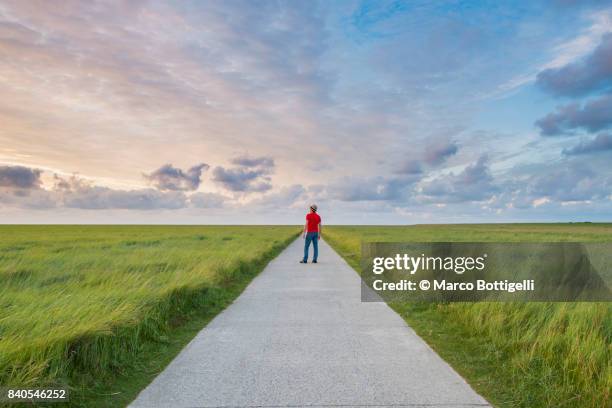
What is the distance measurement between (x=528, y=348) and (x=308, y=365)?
2649 millimetres

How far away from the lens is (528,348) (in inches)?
204

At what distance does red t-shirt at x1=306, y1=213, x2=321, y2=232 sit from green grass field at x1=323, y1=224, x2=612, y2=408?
9.08m

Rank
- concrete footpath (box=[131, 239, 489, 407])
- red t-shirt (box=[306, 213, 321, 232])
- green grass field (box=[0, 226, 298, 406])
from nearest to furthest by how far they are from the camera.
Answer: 1. concrete footpath (box=[131, 239, 489, 407])
2. green grass field (box=[0, 226, 298, 406])
3. red t-shirt (box=[306, 213, 321, 232])

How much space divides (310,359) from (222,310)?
11.7 ft

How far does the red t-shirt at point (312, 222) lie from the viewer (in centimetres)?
1673

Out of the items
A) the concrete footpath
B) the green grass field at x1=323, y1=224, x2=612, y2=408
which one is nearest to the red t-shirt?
the concrete footpath

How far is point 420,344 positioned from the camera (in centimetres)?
581

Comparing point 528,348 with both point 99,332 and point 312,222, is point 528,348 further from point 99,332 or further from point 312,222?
point 312,222

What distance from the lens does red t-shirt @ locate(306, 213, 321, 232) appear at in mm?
16734

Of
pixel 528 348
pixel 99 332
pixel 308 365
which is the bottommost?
pixel 308 365

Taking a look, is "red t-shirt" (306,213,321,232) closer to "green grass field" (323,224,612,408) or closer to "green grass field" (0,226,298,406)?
"green grass field" (0,226,298,406)

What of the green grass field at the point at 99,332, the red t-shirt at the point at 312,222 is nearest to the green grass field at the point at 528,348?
the green grass field at the point at 99,332

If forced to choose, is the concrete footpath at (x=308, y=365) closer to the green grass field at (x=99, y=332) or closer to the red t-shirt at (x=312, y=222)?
the green grass field at (x=99, y=332)

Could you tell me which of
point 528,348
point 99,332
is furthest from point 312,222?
point 99,332
